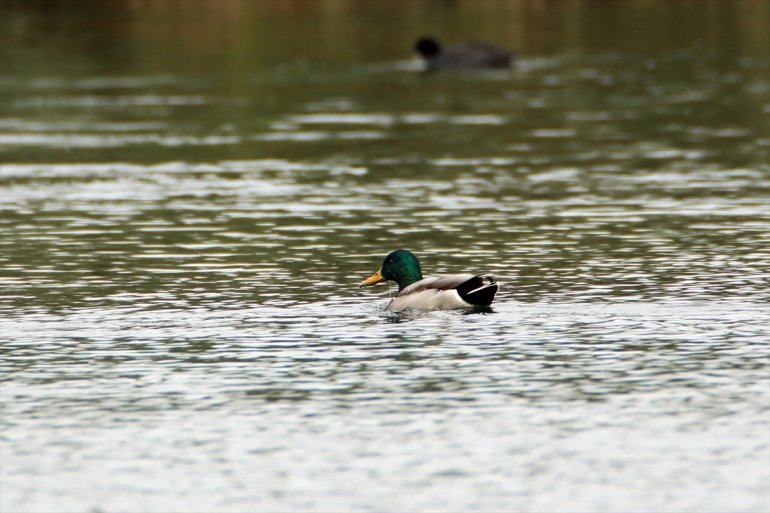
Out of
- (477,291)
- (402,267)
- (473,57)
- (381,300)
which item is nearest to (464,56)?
(473,57)

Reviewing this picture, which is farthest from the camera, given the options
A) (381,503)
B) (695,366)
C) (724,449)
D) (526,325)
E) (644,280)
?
(644,280)

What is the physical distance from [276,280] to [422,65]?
36670 mm

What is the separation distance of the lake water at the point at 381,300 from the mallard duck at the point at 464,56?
6.46m

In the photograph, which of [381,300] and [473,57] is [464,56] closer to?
[473,57]

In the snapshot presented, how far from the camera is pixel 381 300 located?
19.0m

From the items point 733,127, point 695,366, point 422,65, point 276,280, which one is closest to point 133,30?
point 422,65

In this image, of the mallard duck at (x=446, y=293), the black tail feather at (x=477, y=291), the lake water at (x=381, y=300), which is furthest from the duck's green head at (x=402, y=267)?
the black tail feather at (x=477, y=291)

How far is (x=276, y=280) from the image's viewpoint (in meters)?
20.2

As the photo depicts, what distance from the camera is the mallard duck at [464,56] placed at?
177 feet

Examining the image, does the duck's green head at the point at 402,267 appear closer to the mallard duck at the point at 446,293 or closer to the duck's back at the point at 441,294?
the mallard duck at the point at 446,293

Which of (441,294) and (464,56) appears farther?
(464,56)

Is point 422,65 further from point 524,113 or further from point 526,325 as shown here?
point 526,325

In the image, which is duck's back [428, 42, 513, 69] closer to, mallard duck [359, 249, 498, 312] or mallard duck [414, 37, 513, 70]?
mallard duck [414, 37, 513, 70]

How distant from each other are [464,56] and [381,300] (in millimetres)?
36494
